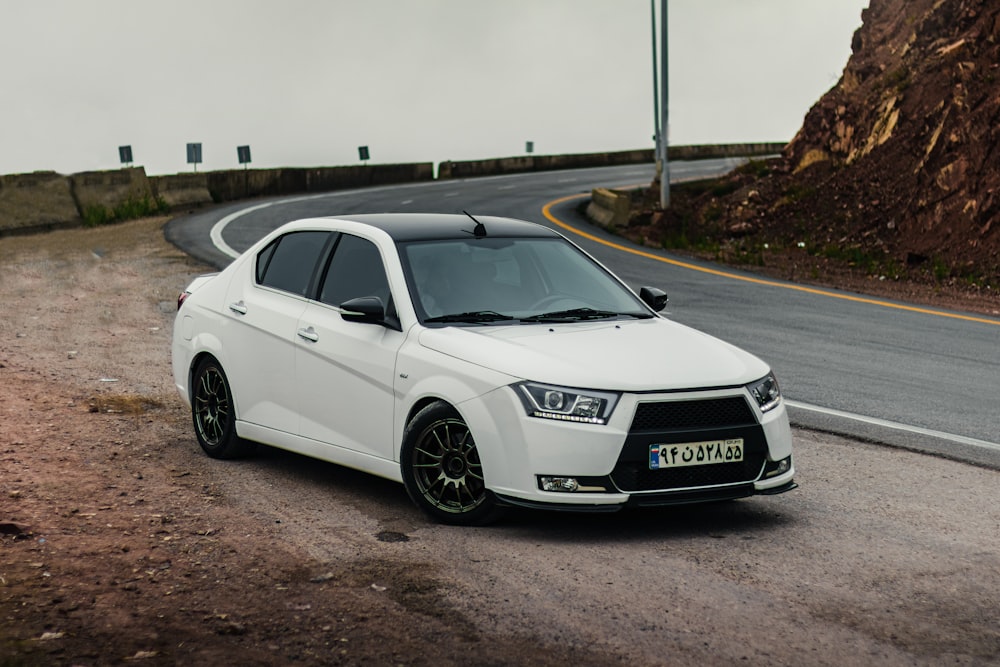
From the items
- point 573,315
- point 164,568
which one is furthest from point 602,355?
point 164,568

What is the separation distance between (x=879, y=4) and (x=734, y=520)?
89.4 feet

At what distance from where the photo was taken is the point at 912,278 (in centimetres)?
2125

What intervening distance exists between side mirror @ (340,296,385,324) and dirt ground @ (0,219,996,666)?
1.03m

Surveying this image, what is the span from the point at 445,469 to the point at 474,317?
2.93 ft

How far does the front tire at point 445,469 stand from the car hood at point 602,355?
1.15 ft

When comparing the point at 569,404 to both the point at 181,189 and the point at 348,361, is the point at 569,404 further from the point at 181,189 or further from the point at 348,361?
the point at 181,189

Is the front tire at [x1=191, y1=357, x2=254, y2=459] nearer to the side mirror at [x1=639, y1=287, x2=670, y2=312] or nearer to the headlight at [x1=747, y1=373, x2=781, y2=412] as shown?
the side mirror at [x1=639, y1=287, x2=670, y2=312]

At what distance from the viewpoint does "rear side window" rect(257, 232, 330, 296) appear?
822 centimetres

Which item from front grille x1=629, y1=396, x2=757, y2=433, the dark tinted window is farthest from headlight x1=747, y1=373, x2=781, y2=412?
the dark tinted window

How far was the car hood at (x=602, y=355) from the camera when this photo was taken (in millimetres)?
6492

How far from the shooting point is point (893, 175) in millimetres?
25031

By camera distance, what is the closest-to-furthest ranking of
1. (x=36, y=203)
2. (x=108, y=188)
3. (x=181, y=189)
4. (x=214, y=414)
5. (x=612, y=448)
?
(x=612, y=448)
(x=214, y=414)
(x=36, y=203)
(x=108, y=188)
(x=181, y=189)

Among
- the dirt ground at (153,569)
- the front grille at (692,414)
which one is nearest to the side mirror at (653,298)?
the front grille at (692,414)

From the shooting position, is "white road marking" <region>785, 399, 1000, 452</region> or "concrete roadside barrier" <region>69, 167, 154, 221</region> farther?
"concrete roadside barrier" <region>69, 167, 154, 221</region>
